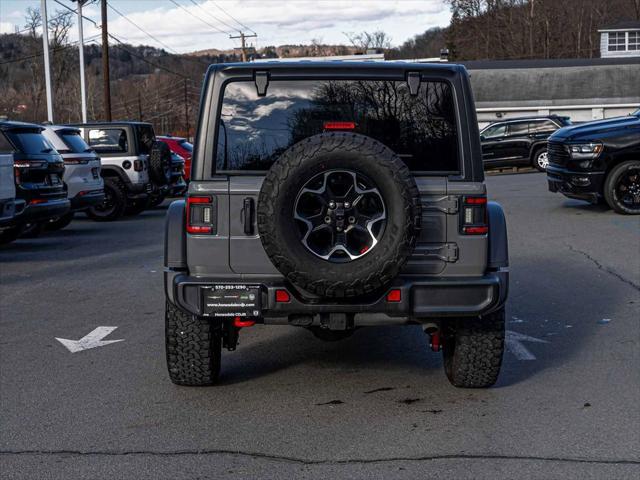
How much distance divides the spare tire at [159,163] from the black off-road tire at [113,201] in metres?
0.83

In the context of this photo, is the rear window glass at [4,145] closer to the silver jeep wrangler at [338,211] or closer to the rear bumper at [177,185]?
the rear bumper at [177,185]

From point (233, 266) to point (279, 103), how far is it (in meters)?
1.02

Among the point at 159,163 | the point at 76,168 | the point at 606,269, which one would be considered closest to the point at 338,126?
the point at 606,269

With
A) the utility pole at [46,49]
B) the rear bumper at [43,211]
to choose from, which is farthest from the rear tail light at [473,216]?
the utility pole at [46,49]

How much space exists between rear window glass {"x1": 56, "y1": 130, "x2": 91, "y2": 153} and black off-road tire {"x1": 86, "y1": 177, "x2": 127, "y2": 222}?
204 cm

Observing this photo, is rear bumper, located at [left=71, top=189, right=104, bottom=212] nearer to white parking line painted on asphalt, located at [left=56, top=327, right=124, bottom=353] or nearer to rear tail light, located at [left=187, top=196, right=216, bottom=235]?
white parking line painted on asphalt, located at [left=56, top=327, right=124, bottom=353]

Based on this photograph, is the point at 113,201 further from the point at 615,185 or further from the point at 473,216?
the point at 473,216

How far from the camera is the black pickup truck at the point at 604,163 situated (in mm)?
15719

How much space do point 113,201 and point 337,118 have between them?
561 inches

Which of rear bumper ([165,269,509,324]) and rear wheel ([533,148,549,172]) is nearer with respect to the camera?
rear bumper ([165,269,509,324])

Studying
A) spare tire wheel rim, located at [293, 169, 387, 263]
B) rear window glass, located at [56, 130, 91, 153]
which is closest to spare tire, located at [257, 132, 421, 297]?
spare tire wheel rim, located at [293, 169, 387, 263]

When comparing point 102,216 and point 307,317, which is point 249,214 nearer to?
point 307,317

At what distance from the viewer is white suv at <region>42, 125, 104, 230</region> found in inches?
666

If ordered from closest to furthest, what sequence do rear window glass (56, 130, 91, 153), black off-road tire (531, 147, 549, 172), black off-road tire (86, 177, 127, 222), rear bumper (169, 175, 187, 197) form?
rear window glass (56, 130, 91, 153), black off-road tire (86, 177, 127, 222), rear bumper (169, 175, 187, 197), black off-road tire (531, 147, 549, 172)
